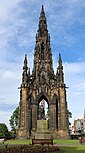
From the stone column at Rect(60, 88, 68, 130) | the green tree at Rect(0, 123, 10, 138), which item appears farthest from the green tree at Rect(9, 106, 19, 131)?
the stone column at Rect(60, 88, 68, 130)

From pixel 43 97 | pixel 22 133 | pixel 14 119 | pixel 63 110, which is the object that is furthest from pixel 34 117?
pixel 14 119

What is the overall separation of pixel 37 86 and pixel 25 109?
6.62m

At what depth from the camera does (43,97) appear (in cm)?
6275

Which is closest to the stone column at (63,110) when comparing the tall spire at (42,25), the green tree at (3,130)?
the tall spire at (42,25)

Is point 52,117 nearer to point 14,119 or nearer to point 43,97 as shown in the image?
point 43,97

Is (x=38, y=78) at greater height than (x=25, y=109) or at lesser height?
greater

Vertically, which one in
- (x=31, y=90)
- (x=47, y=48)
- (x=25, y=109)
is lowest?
(x=25, y=109)

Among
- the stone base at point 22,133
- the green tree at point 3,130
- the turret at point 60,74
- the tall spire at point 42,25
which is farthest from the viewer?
the tall spire at point 42,25

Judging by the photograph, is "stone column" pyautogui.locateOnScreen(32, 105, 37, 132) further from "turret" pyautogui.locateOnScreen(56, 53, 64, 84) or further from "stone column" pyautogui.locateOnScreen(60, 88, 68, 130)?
"turret" pyautogui.locateOnScreen(56, 53, 64, 84)

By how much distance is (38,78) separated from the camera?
63438 mm

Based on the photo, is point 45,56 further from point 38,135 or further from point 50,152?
point 50,152

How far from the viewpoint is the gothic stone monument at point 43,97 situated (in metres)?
58.0

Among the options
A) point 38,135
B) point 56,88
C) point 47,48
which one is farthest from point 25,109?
point 38,135

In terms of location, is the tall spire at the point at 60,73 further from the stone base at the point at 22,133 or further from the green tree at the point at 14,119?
the green tree at the point at 14,119
